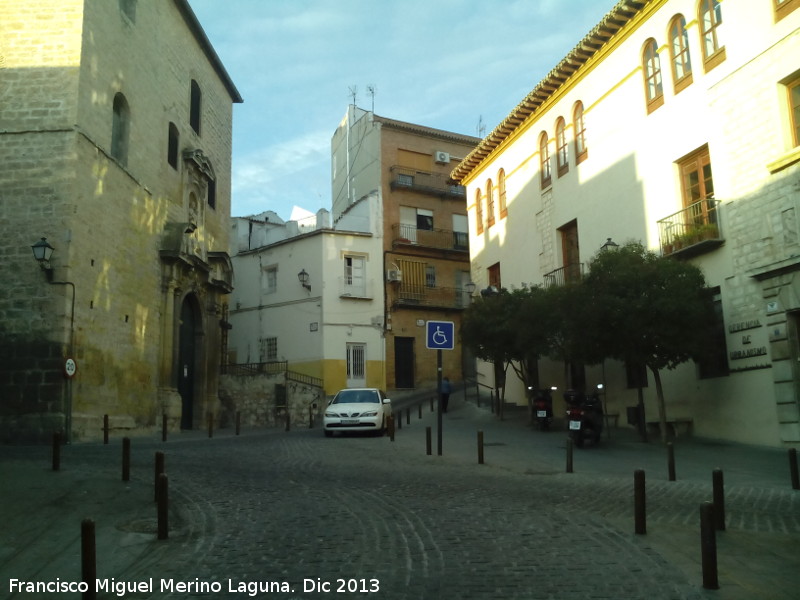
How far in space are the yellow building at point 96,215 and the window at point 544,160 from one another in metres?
12.0

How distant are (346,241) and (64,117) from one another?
60.6 ft

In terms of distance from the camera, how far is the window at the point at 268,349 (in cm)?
3600

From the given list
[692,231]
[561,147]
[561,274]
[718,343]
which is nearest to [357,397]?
[561,274]

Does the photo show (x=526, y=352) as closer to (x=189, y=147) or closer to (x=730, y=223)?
(x=730, y=223)

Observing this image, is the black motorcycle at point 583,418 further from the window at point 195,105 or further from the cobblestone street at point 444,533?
the window at point 195,105

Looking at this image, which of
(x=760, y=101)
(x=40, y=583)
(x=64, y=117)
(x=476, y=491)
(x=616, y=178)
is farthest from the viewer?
(x=616, y=178)

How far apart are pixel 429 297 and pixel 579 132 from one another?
15.9 m

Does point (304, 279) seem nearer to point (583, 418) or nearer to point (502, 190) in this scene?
point (502, 190)

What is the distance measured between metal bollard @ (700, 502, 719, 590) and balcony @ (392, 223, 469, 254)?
104 ft


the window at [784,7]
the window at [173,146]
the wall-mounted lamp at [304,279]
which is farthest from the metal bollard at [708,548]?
the wall-mounted lamp at [304,279]

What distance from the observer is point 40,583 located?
6.05 meters

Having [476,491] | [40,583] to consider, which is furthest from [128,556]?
[476,491]

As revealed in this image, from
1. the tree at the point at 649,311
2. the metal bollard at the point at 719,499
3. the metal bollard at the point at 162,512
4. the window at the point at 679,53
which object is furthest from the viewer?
the window at the point at 679,53

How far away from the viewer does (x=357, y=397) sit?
21.7 m
